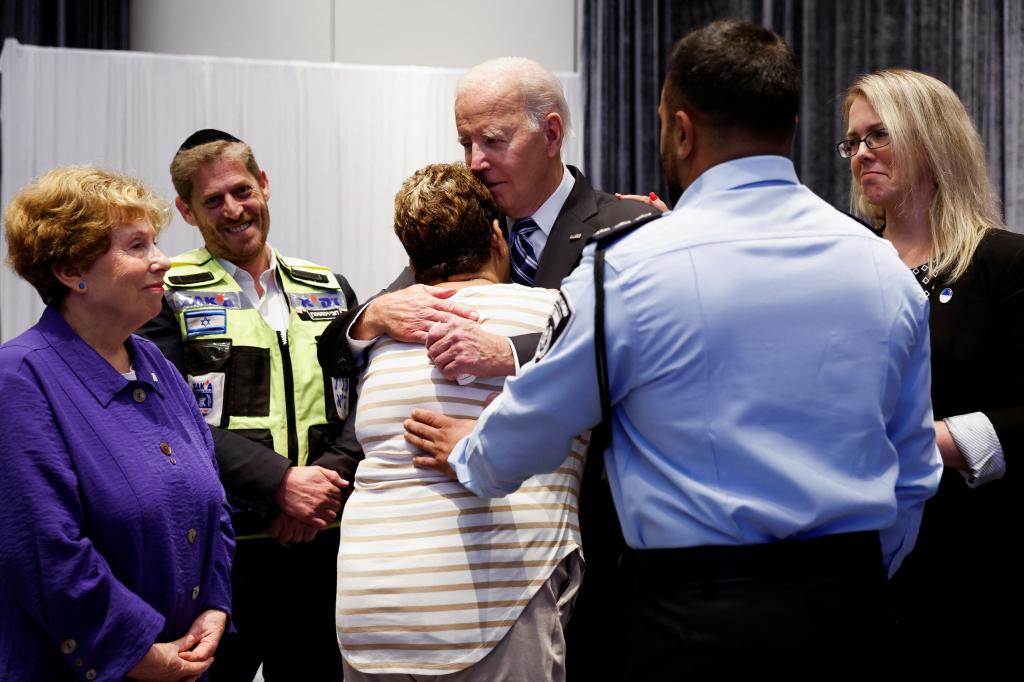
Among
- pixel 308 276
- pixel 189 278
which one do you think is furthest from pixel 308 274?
pixel 189 278

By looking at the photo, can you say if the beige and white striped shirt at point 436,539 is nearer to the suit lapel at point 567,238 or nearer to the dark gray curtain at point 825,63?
the suit lapel at point 567,238

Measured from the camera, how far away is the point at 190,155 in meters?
2.88

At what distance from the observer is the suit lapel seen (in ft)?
7.56

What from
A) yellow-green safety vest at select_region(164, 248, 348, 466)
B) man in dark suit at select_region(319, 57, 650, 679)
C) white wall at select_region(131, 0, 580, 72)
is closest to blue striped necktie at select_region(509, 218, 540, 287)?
man in dark suit at select_region(319, 57, 650, 679)

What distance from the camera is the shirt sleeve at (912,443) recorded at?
1540 millimetres

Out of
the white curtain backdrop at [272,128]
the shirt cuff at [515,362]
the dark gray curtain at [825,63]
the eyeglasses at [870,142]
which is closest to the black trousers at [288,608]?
the shirt cuff at [515,362]

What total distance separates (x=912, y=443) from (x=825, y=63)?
15.2 ft

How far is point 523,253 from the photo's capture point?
2.45m

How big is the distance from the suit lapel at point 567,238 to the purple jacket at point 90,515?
80cm

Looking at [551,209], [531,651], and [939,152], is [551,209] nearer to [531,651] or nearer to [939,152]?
[939,152]

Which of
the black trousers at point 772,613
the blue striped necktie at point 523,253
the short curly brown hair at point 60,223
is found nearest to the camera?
the black trousers at point 772,613

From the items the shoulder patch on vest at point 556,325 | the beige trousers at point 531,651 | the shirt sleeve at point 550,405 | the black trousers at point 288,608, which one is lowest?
the black trousers at point 288,608

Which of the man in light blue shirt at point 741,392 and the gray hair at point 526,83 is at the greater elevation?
the gray hair at point 526,83

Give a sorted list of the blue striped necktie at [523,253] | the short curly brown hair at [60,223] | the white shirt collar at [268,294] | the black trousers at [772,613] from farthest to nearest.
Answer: the white shirt collar at [268,294] → the blue striped necktie at [523,253] → the short curly brown hair at [60,223] → the black trousers at [772,613]
